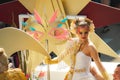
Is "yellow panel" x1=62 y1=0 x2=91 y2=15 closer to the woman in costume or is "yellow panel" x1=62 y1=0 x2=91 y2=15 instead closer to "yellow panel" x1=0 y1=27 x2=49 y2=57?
the woman in costume

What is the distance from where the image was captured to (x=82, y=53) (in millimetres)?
2326

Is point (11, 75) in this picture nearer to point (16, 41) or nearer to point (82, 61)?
point (16, 41)

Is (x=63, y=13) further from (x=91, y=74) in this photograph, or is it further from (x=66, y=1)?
(x=91, y=74)

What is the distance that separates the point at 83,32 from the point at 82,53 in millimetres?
119

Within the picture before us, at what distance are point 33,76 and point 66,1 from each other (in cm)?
55

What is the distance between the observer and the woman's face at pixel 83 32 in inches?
90.6

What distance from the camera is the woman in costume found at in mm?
2307

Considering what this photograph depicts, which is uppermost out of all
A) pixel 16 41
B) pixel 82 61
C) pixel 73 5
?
pixel 73 5

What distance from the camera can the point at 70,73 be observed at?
7.77ft

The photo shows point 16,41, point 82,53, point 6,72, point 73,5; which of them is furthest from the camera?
point 73,5

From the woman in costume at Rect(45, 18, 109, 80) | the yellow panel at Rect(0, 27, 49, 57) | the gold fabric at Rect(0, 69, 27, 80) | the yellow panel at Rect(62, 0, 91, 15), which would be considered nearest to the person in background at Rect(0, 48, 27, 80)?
the gold fabric at Rect(0, 69, 27, 80)

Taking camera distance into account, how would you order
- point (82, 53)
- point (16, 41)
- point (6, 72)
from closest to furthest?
point (6, 72) < point (16, 41) < point (82, 53)

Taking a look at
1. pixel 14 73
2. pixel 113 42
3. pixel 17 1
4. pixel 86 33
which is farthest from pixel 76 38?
pixel 113 42

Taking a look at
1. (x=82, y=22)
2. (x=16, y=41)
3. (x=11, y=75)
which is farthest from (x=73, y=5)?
(x=11, y=75)
